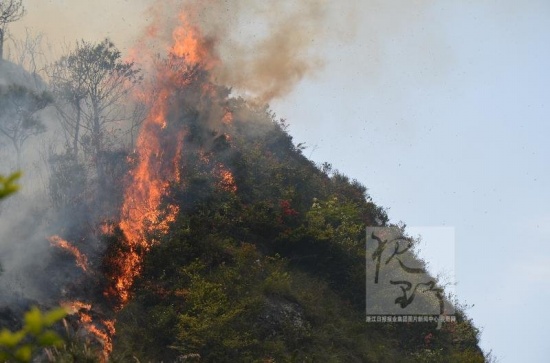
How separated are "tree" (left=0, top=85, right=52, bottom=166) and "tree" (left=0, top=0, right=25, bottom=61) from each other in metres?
5.60

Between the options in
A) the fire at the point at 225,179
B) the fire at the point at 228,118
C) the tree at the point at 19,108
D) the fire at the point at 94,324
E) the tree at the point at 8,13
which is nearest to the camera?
the fire at the point at 94,324

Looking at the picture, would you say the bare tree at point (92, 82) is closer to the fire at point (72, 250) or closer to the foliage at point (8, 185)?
the fire at point (72, 250)

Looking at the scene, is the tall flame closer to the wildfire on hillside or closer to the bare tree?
the wildfire on hillside

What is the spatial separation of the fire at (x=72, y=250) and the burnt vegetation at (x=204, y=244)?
0.54 feet

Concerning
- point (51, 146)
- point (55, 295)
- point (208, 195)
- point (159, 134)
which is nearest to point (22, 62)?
point (51, 146)

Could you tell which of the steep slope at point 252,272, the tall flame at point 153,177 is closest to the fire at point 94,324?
the steep slope at point 252,272

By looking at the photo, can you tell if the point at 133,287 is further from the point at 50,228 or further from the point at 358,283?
the point at 358,283

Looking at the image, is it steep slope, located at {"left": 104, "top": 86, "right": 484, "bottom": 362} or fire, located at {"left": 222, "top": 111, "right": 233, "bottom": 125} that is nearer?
steep slope, located at {"left": 104, "top": 86, "right": 484, "bottom": 362}

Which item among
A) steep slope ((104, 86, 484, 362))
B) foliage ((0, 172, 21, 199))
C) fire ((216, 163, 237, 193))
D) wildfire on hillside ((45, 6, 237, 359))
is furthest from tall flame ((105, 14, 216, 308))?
foliage ((0, 172, 21, 199))

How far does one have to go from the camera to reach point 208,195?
82.8ft

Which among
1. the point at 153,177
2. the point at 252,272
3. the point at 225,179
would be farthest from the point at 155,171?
the point at 252,272

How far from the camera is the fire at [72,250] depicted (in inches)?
838

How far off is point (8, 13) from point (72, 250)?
54.5 ft

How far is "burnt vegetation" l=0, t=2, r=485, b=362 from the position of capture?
64.6 ft
